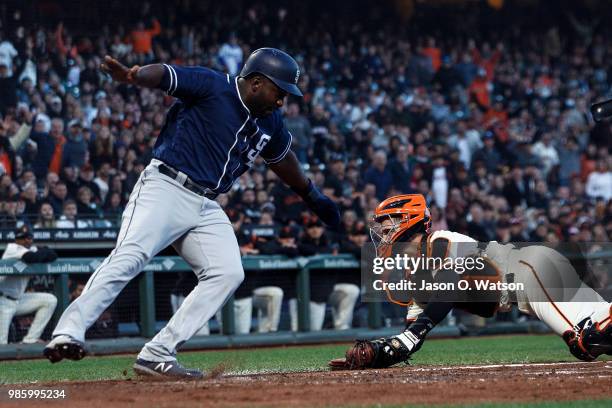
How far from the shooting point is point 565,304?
22.5 ft

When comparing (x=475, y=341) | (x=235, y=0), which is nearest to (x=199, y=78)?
(x=475, y=341)

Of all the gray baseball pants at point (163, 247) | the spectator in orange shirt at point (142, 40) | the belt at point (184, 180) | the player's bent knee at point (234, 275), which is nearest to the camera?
the gray baseball pants at point (163, 247)

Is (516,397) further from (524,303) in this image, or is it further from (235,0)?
(235,0)

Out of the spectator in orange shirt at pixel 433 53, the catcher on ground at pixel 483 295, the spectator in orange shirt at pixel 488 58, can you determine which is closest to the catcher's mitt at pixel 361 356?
the catcher on ground at pixel 483 295

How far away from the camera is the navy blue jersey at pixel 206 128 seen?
5879 mm

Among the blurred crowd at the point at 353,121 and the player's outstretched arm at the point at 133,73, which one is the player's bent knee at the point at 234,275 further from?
the blurred crowd at the point at 353,121

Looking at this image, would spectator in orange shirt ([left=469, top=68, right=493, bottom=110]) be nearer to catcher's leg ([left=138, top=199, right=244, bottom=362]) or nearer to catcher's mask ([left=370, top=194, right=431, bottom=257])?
catcher's mask ([left=370, top=194, right=431, bottom=257])

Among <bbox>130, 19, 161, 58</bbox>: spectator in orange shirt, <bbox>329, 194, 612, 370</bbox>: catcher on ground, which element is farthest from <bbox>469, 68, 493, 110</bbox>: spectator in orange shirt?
<bbox>329, 194, 612, 370</bbox>: catcher on ground

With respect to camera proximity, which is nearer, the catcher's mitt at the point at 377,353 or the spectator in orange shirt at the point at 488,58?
the catcher's mitt at the point at 377,353

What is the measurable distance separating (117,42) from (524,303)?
1021 centimetres

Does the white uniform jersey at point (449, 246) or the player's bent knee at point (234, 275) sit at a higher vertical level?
the white uniform jersey at point (449, 246)

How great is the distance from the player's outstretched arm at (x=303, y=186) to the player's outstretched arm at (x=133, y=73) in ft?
4.33

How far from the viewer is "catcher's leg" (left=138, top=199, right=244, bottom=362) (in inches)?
233

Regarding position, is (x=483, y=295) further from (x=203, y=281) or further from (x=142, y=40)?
(x=142, y=40)
